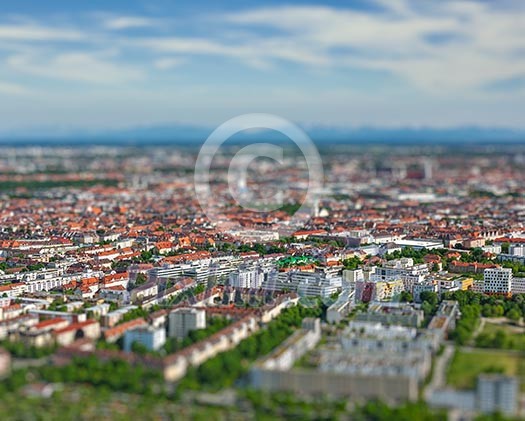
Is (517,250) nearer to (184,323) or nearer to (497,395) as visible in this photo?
(184,323)

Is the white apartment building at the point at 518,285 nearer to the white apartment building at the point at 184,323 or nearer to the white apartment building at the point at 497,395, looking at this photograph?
the white apartment building at the point at 184,323

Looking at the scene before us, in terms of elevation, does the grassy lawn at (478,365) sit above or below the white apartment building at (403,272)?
below

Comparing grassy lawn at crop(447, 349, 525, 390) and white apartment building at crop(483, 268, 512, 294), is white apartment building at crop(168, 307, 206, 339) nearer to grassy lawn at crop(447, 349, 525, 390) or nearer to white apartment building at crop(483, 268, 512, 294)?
grassy lawn at crop(447, 349, 525, 390)

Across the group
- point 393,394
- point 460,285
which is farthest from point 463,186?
point 393,394

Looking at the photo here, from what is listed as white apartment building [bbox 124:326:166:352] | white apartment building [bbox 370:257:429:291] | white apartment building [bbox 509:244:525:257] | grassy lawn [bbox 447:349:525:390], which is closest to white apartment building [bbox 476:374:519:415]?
grassy lawn [bbox 447:349:525:390]

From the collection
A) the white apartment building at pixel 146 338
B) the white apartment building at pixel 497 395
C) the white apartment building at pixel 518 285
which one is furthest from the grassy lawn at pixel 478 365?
the white apartment building at pixel 518 285

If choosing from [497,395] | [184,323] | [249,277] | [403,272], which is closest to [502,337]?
[497,395]
